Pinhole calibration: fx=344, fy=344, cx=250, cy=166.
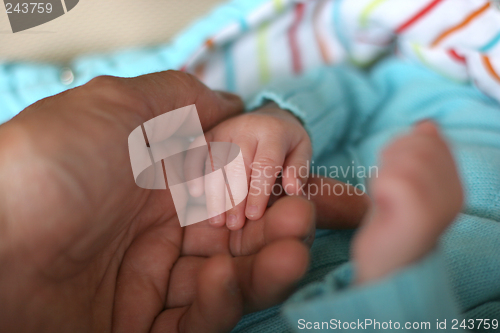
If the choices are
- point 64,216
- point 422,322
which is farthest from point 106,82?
point 422,322

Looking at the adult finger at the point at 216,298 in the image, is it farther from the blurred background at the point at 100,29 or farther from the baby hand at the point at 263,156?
the blurred background at the point at 100,29

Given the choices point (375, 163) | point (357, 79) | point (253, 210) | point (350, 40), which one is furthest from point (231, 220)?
point (350, 40)

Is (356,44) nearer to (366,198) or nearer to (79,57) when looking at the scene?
(366,198)

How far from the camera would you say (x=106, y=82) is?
37 cm

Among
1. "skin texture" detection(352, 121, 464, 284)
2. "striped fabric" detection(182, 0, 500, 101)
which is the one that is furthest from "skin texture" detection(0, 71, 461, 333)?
"striped fabric" detection(182, 0, 500, 101)

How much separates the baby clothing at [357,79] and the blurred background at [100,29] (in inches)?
1.1

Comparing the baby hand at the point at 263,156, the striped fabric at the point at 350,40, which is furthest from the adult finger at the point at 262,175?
the striped fabric at the point at 350,40

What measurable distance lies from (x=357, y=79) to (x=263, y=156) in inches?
15.2

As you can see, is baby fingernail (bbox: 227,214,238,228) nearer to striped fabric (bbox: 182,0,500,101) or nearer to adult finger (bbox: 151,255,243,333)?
adult finger (bbox: 151,255,243,333)

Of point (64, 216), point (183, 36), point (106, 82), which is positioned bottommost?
point (64, 216)

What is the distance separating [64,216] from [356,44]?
2.29ft

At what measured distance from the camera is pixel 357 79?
0.69 m

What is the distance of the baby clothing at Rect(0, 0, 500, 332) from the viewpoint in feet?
1.26

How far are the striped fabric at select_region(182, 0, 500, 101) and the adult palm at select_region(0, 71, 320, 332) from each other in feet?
1.12
